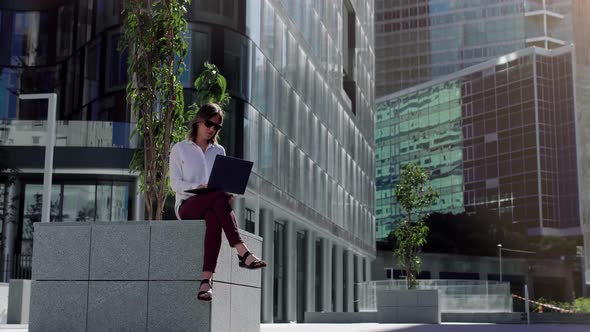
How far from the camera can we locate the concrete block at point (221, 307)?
868 centimetres

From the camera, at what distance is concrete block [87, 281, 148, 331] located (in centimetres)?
865

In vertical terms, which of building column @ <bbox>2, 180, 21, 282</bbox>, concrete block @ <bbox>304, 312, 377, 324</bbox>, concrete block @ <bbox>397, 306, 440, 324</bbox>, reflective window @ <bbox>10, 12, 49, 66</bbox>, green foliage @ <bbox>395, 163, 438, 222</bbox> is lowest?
concrete block @ <bbox>304, 312, 377, 324</bbox>

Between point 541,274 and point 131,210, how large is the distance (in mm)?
84671

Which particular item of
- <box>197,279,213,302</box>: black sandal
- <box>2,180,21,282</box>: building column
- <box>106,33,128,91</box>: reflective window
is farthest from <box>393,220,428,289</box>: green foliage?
<box>197,279,213,302</box>: black sandal

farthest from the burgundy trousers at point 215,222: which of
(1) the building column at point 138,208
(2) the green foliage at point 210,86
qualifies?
(1) the building column at point 138,208

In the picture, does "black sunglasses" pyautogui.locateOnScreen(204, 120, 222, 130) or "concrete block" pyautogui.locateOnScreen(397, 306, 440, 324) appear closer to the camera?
"black sunglasses" pyautogui.locateOnScreen(204, 120, 222, 130)

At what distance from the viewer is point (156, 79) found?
1083cm

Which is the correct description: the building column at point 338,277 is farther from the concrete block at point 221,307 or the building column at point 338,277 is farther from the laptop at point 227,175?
the laptop at point 227,175

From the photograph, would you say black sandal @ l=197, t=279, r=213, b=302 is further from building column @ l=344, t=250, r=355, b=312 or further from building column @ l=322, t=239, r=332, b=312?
building column @ l=344, t=250, r=355, b=312

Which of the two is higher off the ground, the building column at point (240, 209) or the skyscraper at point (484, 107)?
the skyscraper at point (484, 107)

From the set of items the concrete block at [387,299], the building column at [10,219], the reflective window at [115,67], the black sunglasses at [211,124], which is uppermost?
the reflective window at [115,67]

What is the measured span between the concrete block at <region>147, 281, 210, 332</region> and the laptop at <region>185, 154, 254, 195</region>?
→ 1.02m

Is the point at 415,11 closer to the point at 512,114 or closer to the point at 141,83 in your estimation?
A: the point at 512,114

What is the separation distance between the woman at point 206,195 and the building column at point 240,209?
21.3 metres
